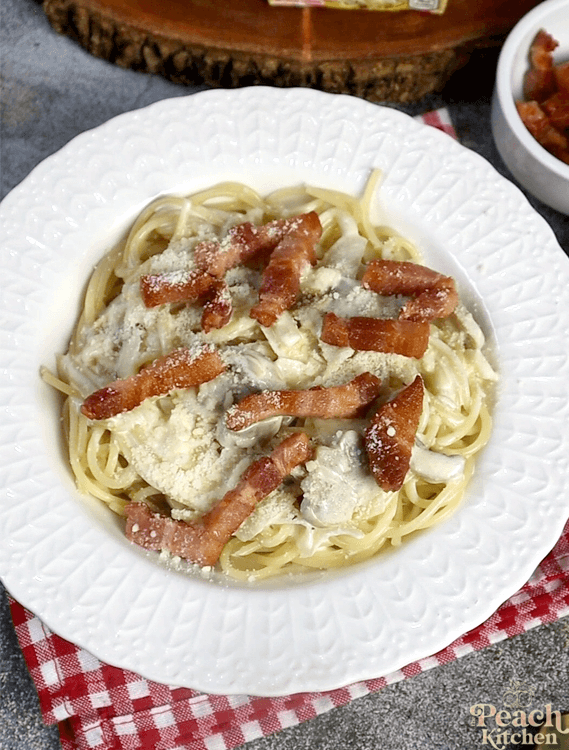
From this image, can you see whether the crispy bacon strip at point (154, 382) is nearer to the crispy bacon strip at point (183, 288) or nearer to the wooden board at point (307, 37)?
the crispy bacon strip at point (183, 288)

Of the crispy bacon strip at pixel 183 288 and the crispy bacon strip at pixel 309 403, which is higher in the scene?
the crispy bacon strip at pixel 183 288

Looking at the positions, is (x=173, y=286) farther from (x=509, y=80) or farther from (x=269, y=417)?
(x=509, y=80)

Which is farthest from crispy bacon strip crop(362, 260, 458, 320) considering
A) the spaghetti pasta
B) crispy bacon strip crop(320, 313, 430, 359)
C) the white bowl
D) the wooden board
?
the wooden board

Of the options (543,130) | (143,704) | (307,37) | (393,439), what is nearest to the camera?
(393,439)

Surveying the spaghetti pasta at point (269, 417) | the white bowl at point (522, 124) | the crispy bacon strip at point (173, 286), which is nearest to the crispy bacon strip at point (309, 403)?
the spaghetti pasta at point (269, 417)

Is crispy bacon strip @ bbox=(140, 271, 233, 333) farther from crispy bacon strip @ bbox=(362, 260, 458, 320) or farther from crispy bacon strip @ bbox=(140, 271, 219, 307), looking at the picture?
crispy bacon strip @ bbox=(362, 260, 458, 320)

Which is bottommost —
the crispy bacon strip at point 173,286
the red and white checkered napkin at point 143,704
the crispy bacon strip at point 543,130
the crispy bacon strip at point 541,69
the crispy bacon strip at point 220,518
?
the red and white checkered napkin at point 143,704

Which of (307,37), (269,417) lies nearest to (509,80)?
(307,37)
